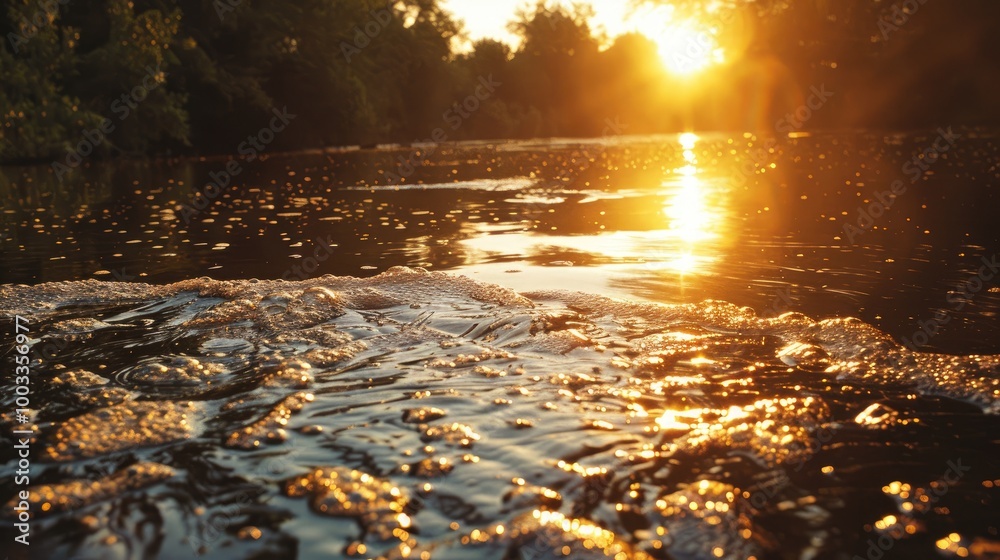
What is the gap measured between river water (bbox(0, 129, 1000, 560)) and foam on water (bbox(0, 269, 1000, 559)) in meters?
0.02

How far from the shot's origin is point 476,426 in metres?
4.44

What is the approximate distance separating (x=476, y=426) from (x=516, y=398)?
483mm

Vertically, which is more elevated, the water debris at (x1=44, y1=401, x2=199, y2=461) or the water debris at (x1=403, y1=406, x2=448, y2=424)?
the water debris at (x1=403, y1=406, x2=448, y2=424)

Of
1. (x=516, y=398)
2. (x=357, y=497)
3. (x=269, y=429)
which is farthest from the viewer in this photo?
(x=516, y=398)

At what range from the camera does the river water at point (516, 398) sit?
3420 millimetres

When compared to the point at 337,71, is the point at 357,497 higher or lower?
lower

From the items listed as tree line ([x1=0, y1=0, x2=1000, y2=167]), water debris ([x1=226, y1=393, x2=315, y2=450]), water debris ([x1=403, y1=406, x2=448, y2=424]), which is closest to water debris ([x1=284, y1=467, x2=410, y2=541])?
water debris ([x1=226, y1=393, x2=315, y2=450])

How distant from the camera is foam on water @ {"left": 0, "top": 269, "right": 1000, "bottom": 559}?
3400 mm

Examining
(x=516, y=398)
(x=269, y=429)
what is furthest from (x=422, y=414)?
(x=269, y=429)

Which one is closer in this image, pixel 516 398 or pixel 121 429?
pixel 121 429

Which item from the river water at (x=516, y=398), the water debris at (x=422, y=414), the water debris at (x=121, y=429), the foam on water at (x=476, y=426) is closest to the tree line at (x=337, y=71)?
the river water at (x=516, y=398)

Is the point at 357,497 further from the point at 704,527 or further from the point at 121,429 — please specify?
the point at 121,429

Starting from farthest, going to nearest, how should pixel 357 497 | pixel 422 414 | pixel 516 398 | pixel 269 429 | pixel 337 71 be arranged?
pixel 337 71 < pixel 516 398 < pixel 422 414 < pixel 269 429 < pixel 357 497

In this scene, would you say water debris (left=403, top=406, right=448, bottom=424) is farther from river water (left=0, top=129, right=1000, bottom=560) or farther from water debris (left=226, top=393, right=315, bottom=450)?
water debris (left=226, top=393, right=315, bottom=450)
